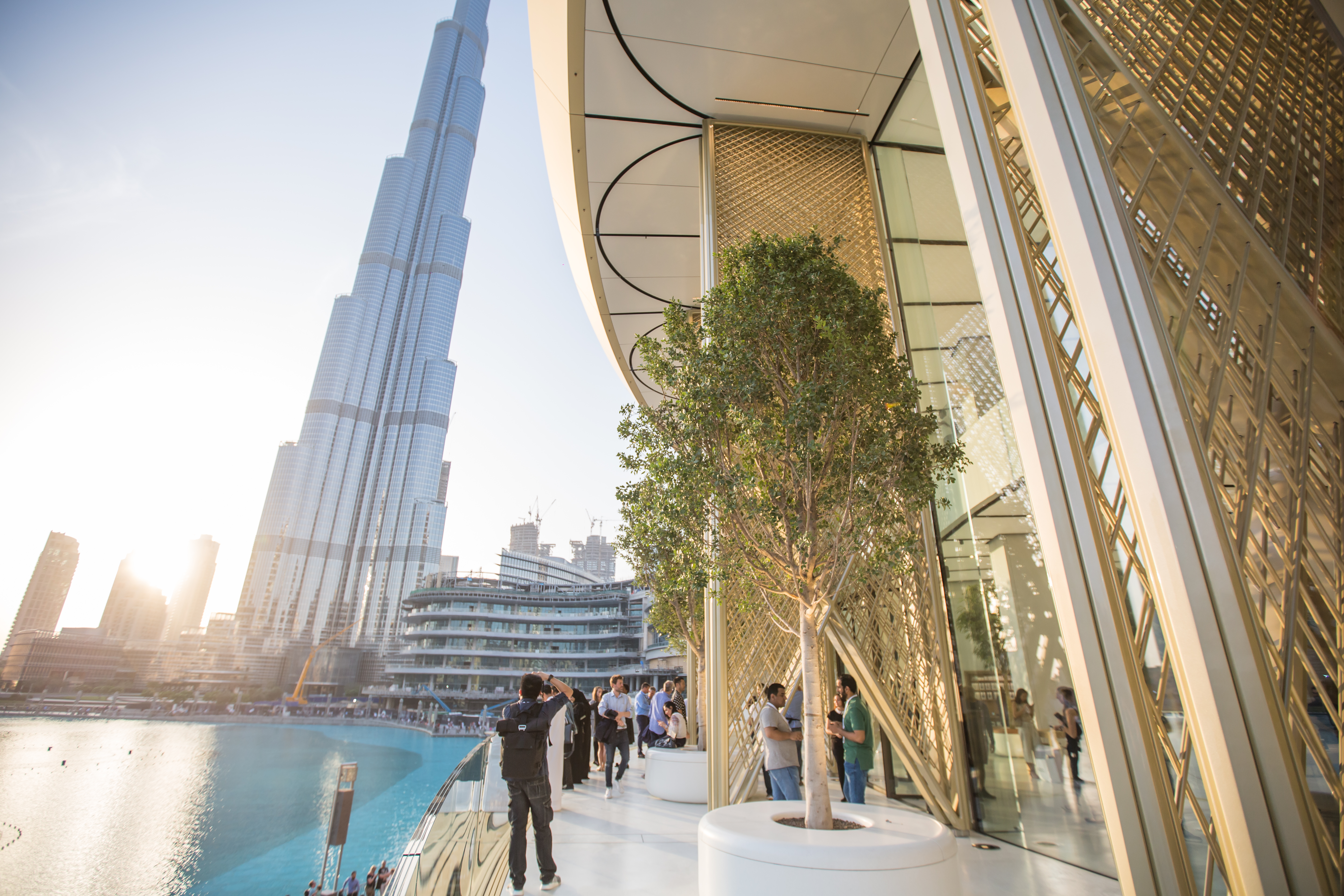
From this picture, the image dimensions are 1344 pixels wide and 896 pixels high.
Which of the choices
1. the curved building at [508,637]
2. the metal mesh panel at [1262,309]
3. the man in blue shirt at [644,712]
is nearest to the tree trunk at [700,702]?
the man in blue shirt at [644,712]

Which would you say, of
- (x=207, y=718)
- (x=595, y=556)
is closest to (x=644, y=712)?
(x=207, y=718)

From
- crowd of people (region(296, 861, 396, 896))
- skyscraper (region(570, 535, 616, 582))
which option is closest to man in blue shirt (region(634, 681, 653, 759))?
crowd of people (region(296, 861, 396, 896))

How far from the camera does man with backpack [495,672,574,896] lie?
10.7ft

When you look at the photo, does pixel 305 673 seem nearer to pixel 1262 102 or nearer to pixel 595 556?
pixel 595 556

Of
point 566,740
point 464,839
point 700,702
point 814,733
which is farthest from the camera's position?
point 700,702

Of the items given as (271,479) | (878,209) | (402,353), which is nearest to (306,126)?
(402,353)

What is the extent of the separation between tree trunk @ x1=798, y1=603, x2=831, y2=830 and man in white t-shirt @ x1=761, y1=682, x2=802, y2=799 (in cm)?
75

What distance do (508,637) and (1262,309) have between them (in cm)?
6214

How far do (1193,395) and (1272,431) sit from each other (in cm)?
25

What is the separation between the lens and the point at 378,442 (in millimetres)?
83500

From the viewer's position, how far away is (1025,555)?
3734 millimetres

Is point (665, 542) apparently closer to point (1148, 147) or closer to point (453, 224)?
point (1148, 147)

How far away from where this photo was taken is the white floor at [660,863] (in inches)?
125

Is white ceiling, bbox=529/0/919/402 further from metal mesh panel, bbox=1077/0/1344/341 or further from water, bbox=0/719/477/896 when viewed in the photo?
water, bbox=0/719/477/896
